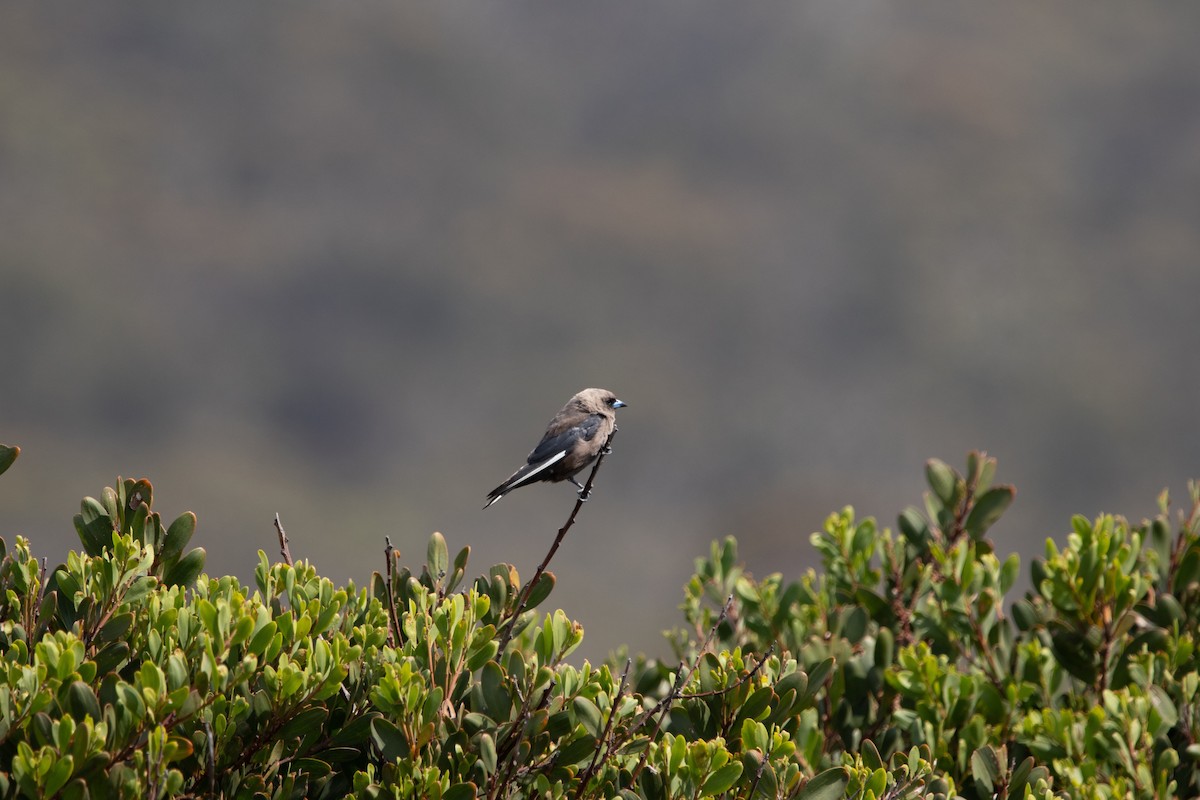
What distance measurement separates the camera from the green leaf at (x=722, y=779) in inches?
140

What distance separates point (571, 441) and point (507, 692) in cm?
377

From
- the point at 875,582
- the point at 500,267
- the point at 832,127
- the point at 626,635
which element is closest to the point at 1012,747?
the point at 875,582

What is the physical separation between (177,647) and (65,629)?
52 cm

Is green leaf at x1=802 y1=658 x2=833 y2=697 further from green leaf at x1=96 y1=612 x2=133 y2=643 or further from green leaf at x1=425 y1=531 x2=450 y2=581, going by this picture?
green leaf at x1=96 y1=612 x2=133 y2=643

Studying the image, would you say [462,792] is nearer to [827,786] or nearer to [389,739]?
[389,739]

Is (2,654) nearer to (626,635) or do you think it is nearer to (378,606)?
(378,606)

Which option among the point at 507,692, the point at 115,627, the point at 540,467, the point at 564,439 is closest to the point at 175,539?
the point at 115,627

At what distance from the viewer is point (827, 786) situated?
370 centimetres

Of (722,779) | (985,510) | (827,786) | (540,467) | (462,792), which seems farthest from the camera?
(540,467)

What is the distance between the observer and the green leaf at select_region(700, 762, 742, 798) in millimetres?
3567

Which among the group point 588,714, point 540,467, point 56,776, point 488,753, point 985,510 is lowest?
point 56,776

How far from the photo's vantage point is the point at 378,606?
4.19m

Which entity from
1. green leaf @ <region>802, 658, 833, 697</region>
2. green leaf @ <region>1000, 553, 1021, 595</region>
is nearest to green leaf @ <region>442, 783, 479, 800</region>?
green leaf @ <region>802, 658, 833, 697</region>

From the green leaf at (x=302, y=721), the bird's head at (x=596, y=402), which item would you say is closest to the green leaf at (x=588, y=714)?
the green leaf at (x=302, y=721)
